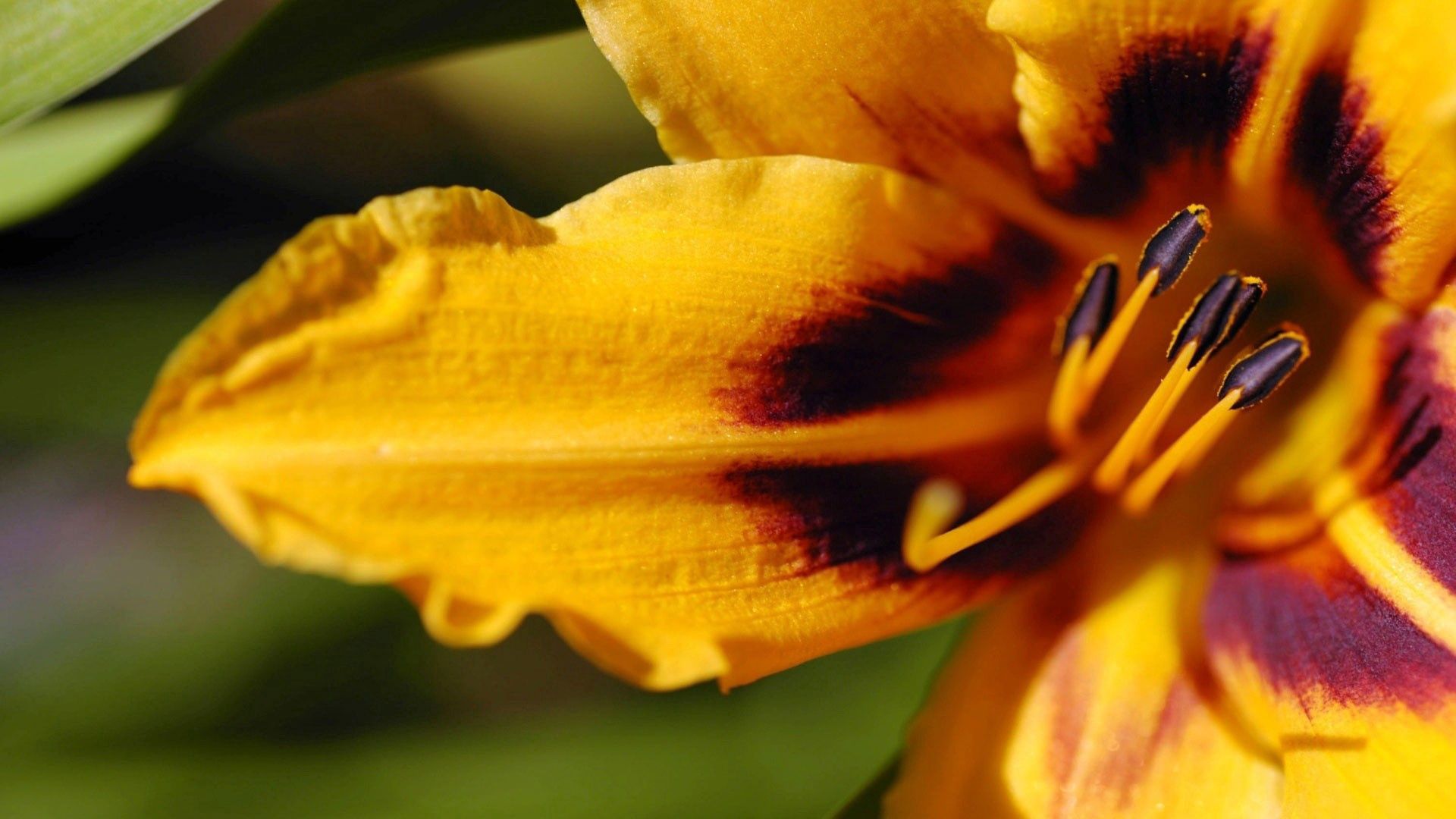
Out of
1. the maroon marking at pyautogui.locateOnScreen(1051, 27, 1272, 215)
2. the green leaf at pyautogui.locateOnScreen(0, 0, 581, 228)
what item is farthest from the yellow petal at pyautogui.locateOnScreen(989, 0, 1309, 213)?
the green leaf at pyautogui.locateOnScreen(0, 0, 581, 228)

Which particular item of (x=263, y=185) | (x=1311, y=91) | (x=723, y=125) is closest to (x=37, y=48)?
(x=723, y=125)

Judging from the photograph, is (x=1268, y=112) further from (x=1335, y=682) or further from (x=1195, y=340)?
(x=1335, y=682)

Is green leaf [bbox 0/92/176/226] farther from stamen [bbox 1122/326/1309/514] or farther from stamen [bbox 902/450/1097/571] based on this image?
stamen [bbox 1122/326/1309/514]

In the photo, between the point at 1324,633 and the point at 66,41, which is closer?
the point at 66,41

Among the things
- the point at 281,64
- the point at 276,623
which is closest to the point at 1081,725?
the point at 281,64

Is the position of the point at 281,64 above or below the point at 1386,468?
above

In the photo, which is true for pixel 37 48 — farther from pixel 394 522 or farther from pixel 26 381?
pixel 26 381
